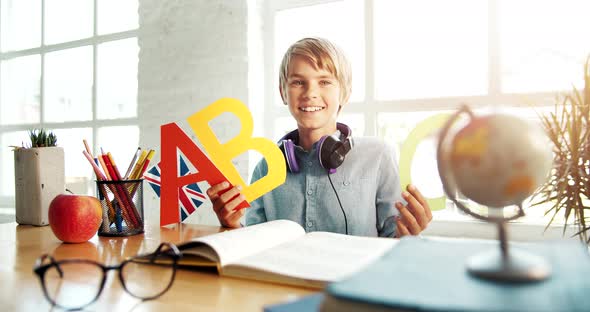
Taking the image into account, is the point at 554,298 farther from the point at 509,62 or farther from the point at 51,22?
the point at 51,22

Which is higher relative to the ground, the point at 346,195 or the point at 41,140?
the point at 41,140

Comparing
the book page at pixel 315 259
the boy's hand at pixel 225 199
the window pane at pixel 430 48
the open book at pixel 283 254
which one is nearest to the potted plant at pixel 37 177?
the boy's hand at pixel 225 199

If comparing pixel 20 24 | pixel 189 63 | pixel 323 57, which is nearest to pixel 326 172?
pixel 323 57

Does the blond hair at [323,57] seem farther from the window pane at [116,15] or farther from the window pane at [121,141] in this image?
the window pane at [116,15]

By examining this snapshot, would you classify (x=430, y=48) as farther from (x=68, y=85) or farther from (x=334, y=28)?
(x=68, y=85)

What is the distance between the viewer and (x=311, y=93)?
1.43 m

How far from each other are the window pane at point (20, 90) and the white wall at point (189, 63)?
1.41 meters

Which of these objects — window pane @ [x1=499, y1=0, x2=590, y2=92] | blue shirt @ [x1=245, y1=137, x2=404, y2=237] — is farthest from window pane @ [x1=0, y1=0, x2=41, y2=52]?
window pane @ [x1=499, y1=0, x2=590, y2=92]

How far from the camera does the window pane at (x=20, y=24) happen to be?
12.7ft

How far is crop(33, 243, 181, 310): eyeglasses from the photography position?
552 mm

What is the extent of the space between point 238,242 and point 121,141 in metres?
2.87

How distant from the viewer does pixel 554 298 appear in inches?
14.7

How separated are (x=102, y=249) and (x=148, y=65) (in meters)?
2.31

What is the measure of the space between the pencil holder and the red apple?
72 mm
